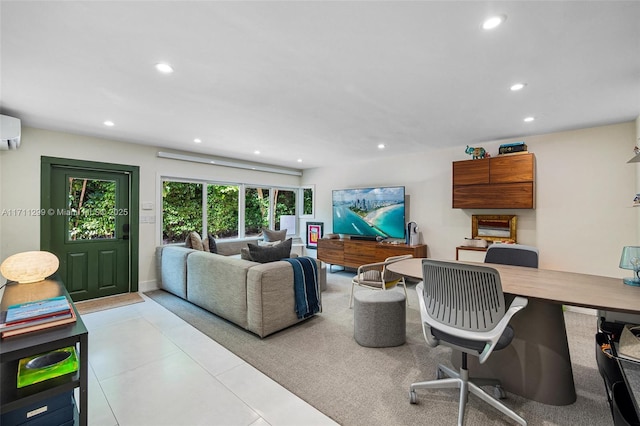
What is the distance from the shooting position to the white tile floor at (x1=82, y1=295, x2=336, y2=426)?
5.90ft

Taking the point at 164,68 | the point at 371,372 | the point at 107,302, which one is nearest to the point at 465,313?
the point at 371,372

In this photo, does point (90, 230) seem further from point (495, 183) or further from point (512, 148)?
point (512, 148)

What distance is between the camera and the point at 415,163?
524 cm

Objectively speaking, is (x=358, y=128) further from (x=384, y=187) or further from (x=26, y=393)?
(x=26, y=393)

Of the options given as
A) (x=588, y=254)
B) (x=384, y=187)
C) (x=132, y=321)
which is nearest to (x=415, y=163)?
(x=384, y=187)

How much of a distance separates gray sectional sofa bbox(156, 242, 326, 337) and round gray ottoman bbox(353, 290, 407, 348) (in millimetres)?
782

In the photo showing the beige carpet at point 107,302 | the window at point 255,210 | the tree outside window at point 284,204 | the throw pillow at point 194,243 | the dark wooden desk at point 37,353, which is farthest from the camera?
the tree outside window at point 284,204

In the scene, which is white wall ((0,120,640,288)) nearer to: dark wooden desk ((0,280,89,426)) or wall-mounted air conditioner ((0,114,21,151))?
wall-mounted air conditioner ((0,114,21,151))

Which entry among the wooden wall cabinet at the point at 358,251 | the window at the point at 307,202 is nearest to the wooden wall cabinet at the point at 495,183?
the wooden wall cabinet at the point at 358,251

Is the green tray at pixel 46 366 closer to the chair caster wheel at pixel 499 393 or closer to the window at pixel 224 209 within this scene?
the chair caster wheel at pixel 499 393

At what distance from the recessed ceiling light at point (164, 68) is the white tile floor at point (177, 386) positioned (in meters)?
2.37

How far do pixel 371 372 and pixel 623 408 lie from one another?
1.44 metres

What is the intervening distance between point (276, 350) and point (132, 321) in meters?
1.90

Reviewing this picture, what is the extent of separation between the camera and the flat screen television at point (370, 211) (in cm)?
529
